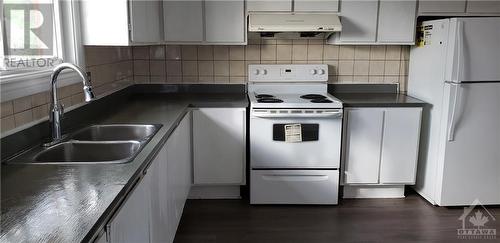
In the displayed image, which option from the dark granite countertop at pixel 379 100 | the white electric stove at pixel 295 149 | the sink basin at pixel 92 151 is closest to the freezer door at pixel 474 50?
the dark granite countertop at pixel 379 100

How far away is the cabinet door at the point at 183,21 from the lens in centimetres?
341

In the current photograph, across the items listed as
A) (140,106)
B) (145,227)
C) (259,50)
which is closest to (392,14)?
(259,50)

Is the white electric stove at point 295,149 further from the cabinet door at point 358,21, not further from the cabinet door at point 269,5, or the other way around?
the cabinet door at point 269,5

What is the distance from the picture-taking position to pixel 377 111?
3.34 m

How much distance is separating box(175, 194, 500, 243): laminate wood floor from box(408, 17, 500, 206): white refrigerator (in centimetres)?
23

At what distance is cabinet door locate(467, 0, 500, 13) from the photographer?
3439 millimetres

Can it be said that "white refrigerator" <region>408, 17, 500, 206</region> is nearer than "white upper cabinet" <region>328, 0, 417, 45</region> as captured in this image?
Yes

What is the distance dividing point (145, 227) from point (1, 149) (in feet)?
2.15

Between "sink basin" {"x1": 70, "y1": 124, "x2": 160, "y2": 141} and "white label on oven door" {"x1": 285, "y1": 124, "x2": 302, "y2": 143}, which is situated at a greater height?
"sink basin" {"x1": 70, "y1": 124, "x2": 160, "y2": 141}

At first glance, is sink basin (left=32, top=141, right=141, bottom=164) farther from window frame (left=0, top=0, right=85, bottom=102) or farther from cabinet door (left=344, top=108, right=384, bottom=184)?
cabinet door (left=344, top=108, right=384, bottom=184)

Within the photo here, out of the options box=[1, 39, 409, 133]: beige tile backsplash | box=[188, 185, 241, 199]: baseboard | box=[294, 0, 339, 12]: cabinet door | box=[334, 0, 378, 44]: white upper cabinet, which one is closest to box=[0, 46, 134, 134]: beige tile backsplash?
box=[1, 39, 409, 133]: beige tile backsplash

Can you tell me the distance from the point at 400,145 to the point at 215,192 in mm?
1557

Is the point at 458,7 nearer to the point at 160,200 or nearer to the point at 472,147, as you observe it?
the point at 472,147

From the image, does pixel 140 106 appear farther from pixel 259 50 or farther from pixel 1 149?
pixel 1 149
